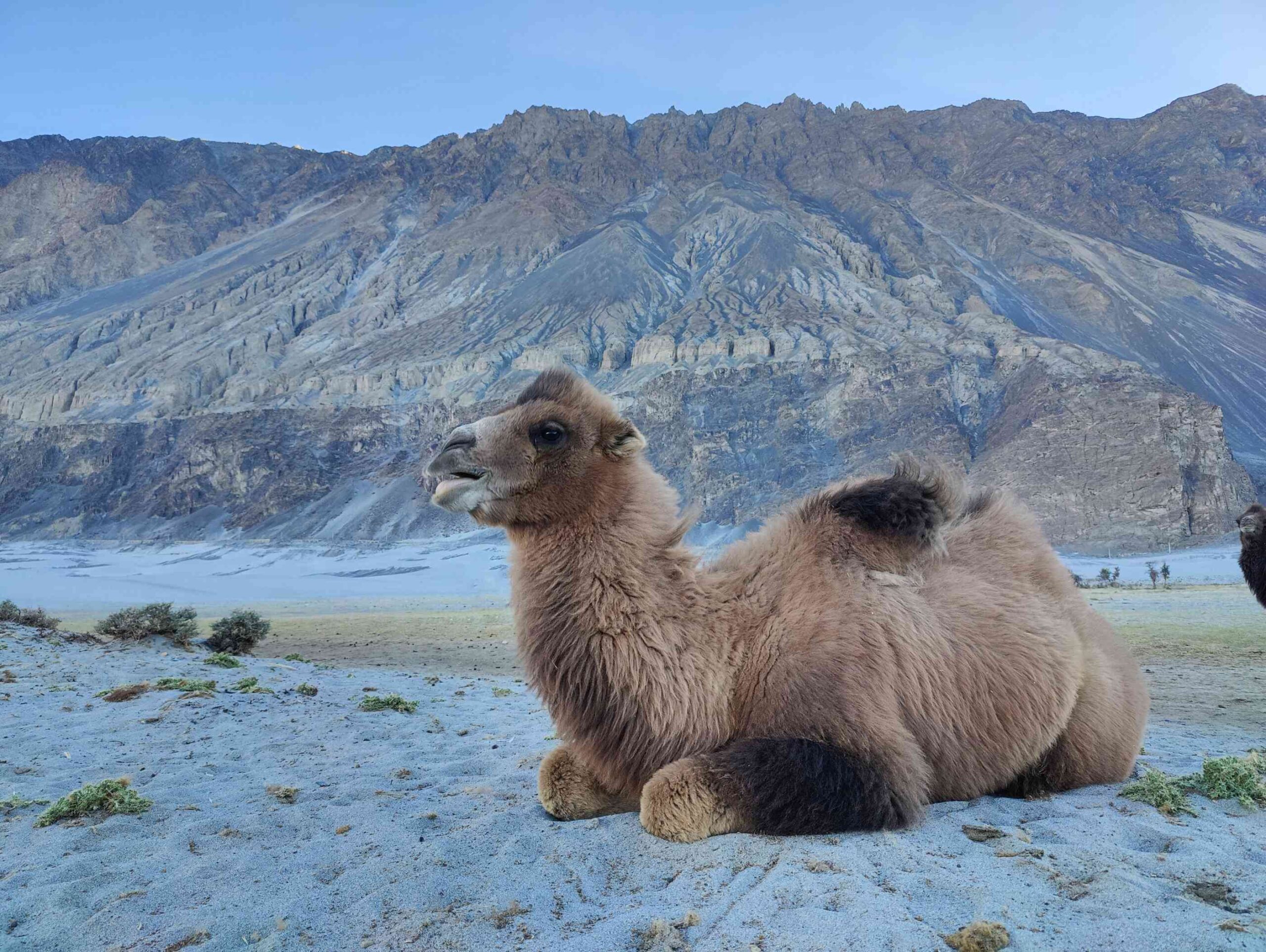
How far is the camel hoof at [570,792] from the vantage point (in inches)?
137

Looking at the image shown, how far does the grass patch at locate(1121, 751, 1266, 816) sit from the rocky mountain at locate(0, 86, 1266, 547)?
64465 mm

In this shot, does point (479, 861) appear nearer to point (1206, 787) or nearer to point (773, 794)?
point (773, 794)

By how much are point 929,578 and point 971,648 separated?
14.0 inches

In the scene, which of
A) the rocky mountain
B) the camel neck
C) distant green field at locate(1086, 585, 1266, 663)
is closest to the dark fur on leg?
the camel neck

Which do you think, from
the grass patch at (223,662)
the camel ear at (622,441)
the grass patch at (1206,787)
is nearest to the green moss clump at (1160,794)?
the grass patch at (1206,787)

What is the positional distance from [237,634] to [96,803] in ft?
36.6

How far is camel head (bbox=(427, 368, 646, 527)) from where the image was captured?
134 inches

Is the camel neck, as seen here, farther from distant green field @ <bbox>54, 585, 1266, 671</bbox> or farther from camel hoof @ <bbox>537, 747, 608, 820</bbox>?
distant green field @ <bbox>54, 585, 1266, 671</bbox>

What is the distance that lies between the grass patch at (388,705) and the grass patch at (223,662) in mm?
3466

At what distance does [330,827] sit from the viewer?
3.65 metres

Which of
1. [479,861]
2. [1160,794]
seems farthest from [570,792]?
[1160,794]

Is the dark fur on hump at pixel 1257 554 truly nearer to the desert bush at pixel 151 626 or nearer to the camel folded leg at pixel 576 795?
the camel folded leg at pixel 576 795

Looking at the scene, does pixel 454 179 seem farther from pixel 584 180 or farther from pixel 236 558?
pixel 236 558

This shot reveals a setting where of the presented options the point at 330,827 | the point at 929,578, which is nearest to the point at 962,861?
the point at 929,578
